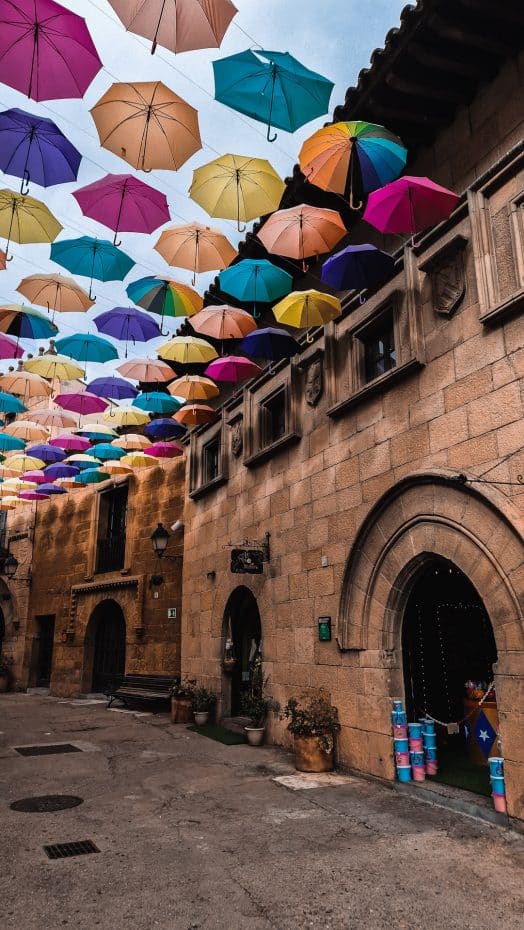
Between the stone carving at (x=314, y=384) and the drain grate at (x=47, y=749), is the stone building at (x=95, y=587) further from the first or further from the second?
the stone carving at (x=314, y=384)

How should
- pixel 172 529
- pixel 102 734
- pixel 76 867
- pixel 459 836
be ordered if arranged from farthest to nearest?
1. pixel 172 529
2. pixel 102 734
3. pixel 459 836
4. pixel 76 867

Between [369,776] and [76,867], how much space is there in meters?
3.90

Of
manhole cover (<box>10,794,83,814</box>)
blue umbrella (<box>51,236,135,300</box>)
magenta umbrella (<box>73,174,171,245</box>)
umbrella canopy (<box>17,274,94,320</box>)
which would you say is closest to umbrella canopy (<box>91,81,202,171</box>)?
magenta umbrella (<box>73,174,171,245</box>)

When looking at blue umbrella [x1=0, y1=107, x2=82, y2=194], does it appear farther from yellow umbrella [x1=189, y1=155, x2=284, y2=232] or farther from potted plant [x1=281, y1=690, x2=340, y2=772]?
potted plant [x1=281, y1=690, x2=340, y2=772]

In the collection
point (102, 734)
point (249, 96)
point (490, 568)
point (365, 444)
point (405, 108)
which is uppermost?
point (405, 108)

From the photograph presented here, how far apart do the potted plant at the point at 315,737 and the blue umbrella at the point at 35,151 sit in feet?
24.4

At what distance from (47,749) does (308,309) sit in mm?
7873

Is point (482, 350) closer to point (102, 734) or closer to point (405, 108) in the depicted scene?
point (405, 108)

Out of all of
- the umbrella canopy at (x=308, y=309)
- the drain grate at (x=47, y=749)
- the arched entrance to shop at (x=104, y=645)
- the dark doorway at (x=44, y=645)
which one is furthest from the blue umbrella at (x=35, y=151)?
the dark doorway at (x=44, y=645)

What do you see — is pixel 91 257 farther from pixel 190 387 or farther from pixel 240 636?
pixel 240 636

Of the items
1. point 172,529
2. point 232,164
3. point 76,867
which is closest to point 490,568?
point 76,867

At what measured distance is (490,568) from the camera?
6.12 metres

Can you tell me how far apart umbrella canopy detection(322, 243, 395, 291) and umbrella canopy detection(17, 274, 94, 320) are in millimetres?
4308

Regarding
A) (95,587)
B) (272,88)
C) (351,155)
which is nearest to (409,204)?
(351,155)
